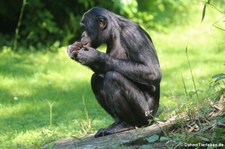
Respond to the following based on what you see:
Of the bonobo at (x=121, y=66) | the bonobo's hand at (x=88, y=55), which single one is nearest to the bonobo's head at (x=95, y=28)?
the bonobo at (x=121, y=66)

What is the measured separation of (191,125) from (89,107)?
3.43 m

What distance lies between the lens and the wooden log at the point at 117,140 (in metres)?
5.14

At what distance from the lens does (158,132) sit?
16.8ft

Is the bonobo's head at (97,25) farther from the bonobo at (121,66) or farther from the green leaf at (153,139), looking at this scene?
the green leaf at (153,139)

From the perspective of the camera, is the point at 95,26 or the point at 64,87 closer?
the point at 95,26

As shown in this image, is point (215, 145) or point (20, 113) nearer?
point (215, 145)

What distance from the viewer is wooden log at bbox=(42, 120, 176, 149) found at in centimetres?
514

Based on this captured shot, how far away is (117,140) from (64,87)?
4060 millimetres

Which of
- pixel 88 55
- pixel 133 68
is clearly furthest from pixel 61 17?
pixel 133 68

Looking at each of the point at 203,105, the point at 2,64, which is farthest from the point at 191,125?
the point at 2,64

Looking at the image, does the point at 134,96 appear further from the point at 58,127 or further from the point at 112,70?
the point at 58,127

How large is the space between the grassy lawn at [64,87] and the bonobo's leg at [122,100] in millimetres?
354

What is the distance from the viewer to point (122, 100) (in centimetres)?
578

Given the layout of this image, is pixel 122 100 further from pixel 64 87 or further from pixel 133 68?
pixel 64 87
